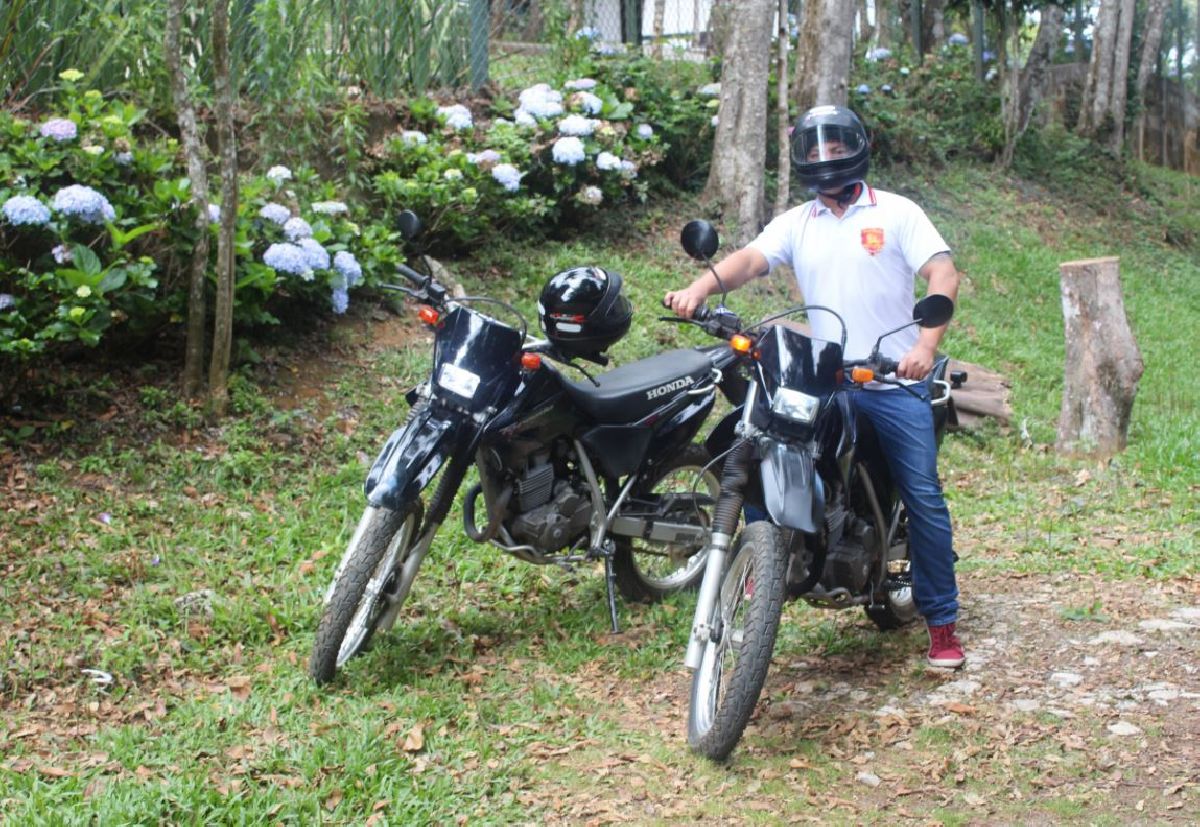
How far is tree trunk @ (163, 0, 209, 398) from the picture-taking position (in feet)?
21.0

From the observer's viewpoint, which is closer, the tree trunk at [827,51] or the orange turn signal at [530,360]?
the orange turn signal at [530,360]

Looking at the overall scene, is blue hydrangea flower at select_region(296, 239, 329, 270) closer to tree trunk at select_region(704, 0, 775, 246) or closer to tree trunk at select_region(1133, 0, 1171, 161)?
tree trunk at select_region(704, 0, 775, 246)

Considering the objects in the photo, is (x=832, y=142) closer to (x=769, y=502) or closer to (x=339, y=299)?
(x=769, y=502)

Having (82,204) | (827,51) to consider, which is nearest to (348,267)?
(82,204)

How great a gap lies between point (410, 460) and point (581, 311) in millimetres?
877

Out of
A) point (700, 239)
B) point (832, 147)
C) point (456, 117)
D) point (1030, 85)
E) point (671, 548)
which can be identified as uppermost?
point (832, 147)

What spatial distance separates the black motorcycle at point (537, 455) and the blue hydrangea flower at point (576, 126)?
4928 millimetres

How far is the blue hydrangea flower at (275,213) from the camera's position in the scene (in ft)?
24.0

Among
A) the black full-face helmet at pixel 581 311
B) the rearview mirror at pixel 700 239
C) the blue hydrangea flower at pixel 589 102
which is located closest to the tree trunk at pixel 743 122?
the blue hydrangea flower at pixel 589 102

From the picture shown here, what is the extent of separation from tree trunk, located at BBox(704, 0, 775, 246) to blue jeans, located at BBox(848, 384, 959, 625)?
6.44 meters

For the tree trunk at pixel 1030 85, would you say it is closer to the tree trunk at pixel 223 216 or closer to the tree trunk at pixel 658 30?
the tree trunk at pixel 658 30

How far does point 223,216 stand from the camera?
6.55m

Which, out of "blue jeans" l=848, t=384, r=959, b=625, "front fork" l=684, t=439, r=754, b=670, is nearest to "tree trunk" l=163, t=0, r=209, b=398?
"front fork" l=684, t=439, r=754, b=670

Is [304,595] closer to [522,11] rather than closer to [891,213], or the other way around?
[891,213]
